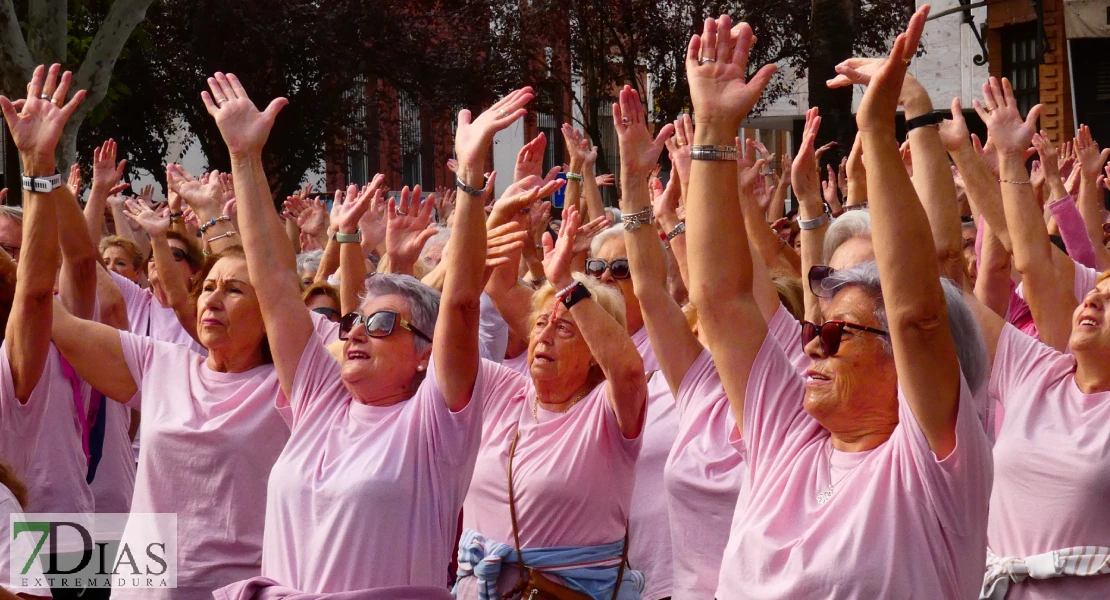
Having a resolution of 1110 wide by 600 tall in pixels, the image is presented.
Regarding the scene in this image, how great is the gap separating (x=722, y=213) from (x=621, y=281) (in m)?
2.26

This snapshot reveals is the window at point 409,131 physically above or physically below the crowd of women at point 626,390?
above

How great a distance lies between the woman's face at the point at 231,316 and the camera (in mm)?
4602

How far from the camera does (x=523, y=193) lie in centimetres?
397

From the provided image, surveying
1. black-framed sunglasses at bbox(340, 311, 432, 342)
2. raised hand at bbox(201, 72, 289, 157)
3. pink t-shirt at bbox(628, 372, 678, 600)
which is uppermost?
raised hand at bbox(201, 72, 289, 157)

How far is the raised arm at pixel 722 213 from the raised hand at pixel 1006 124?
180cm

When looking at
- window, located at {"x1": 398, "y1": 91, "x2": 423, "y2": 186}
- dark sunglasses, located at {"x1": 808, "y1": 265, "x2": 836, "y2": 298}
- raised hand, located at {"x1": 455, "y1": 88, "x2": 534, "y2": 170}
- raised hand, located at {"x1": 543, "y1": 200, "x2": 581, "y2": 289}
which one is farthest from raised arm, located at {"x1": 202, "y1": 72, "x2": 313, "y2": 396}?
window, located at {"x1": 398, "y1": 91, "x2": 423, "y2": 186}

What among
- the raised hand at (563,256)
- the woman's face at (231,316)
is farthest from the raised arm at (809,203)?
the woman's face at (231,316)

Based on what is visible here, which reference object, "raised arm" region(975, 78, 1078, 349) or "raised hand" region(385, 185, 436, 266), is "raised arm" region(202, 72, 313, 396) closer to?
"raised hand" region(385, 185, 436, 266)

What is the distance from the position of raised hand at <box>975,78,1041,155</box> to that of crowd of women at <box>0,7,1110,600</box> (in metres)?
0.01

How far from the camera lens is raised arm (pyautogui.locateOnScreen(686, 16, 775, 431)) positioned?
323 cm

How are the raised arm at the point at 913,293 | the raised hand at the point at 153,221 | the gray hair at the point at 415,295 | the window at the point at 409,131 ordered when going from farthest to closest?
the window at the point at 409,131 < the raised hand at the point at 153,221 < the gray hair at the point at 415,295 < the raised arm at the point at 913,293

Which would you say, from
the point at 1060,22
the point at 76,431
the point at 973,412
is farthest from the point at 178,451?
the point at 1060,22

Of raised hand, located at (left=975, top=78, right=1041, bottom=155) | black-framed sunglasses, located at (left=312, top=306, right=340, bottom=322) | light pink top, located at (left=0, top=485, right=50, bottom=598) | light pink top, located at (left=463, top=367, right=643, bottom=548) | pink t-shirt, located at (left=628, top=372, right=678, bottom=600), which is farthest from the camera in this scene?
black-framed sunglasses, located at (left=312, top=306, right=340, bottom=322)

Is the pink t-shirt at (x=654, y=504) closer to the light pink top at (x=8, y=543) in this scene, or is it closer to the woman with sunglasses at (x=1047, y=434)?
the woman with sunglasses at (x=1047, y=434)
